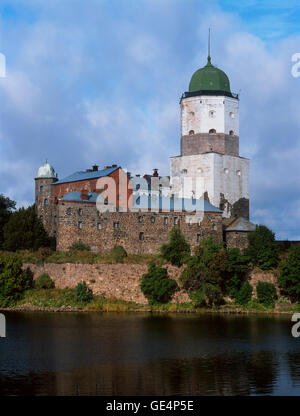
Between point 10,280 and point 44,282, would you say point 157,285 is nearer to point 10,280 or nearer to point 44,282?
point 44,282

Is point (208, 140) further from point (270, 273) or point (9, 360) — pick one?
point (9, 360)

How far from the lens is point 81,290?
51625mm

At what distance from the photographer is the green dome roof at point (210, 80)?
69.4 metres

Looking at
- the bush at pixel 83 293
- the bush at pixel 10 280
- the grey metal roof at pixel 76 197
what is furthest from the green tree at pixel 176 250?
the bush at pixel 10 280

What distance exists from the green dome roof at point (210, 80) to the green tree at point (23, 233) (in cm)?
2219

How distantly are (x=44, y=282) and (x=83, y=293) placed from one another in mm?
3112

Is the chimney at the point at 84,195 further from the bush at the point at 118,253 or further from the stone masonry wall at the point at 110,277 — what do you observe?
the stone masonry wall at the point at 110,277

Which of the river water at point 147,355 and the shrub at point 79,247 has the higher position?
the shrub at point 79,247

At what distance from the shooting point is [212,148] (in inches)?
2704

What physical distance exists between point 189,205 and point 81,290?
532 inches

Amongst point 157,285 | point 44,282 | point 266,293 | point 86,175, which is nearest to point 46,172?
point 86,175

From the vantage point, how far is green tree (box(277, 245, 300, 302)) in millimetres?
50875

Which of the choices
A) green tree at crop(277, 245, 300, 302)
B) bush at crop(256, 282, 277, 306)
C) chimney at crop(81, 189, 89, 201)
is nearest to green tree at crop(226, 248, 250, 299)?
bush at crop(256, 282, 277, 306)
